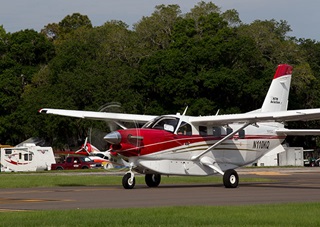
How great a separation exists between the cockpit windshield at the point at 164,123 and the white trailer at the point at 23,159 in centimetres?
4009

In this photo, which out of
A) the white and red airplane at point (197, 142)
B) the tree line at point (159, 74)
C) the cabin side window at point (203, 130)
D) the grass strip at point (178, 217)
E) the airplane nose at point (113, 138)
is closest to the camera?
the grass strip at point (178, 217)

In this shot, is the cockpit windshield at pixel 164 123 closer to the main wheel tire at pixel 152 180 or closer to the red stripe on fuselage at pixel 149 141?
the red stripe on fuselage at pixel 149 141

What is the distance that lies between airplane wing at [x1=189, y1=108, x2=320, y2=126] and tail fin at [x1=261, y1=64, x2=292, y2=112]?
5333 millimetres

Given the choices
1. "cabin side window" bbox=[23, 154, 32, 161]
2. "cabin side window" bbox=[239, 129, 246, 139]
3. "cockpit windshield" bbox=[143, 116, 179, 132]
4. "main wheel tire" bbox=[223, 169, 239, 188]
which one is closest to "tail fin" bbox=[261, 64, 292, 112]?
"cabin side window" bbox=[239, 129, 246, 139]

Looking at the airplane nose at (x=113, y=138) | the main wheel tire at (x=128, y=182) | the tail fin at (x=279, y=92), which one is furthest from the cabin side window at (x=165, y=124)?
the tail fin at (x=279, y=92)

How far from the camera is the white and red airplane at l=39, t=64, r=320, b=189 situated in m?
28.7

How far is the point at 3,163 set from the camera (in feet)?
228

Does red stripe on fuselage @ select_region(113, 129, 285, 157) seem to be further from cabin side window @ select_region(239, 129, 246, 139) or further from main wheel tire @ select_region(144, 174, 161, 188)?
cabin side window @ select_region(239, 129, 246, 139)

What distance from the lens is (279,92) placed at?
36.2 m

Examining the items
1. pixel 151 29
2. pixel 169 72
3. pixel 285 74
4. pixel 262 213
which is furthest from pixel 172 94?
pixel 262 213

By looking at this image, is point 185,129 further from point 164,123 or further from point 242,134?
point 242,134

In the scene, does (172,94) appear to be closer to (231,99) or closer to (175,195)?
(231,99)

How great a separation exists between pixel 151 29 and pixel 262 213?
2898 inches

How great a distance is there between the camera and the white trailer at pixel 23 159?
68.8m
